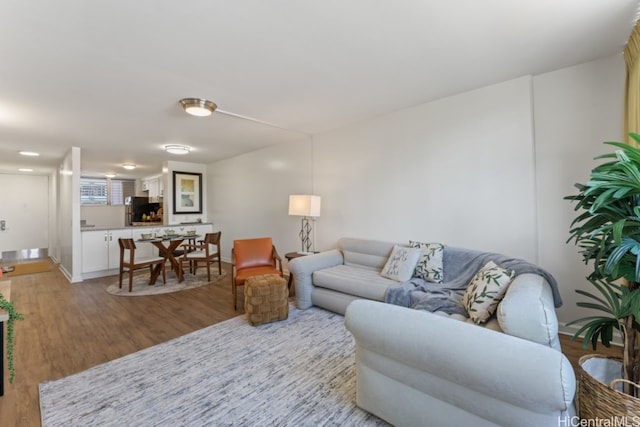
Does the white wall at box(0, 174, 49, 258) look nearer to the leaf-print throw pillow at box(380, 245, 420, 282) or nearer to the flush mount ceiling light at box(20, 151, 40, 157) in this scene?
the flush mount ceiling light at box(20, 151, 40, 157)

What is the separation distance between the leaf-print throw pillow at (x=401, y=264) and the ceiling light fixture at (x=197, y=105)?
2773 mm

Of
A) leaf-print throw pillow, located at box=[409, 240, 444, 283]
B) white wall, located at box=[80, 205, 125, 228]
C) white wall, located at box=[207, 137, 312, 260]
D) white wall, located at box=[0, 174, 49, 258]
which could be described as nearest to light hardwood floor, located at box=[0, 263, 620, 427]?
leaf-print throw pillow, located at box=[409, 240, 444, 283]

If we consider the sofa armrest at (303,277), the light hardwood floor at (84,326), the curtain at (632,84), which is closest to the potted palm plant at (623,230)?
the curtain at (632,84)

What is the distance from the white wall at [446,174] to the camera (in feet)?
8.97

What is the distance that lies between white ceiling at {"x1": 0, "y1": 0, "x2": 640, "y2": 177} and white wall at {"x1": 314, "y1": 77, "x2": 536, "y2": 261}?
10.5 inches

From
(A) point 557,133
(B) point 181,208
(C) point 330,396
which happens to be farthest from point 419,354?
(B) point 181,208

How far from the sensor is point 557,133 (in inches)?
101

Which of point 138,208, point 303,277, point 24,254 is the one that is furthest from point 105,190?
point 303,277

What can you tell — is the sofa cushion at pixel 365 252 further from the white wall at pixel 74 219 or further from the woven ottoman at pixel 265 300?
the white wall at pixel 74 219

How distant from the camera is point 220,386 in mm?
1951

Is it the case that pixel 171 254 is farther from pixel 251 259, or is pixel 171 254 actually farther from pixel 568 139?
pixel 568 139

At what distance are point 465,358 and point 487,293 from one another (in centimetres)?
100

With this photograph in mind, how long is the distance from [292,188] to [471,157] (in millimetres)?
2961

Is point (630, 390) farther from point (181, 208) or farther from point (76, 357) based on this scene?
point (181, 208)
